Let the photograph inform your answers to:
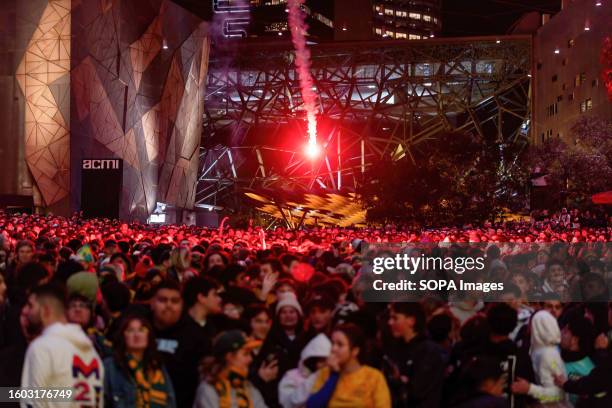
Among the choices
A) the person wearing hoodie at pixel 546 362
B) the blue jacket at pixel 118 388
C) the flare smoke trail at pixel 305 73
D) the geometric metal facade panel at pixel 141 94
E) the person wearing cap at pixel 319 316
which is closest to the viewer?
the blue jacket at pixel 118 388

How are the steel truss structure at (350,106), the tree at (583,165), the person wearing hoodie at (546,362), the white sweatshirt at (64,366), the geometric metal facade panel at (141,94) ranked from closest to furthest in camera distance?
the white sweatshirt at (64,366)
the person wearing hoodie at (546,362)
the tree at (583,165)
the geometric metal facade panel at (141,94)
the steel truss structure at (350,106)

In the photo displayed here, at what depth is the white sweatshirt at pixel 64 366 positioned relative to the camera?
5586mm

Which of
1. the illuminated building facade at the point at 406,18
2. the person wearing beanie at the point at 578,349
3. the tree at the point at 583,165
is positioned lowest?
the person wearing beanie at the point at 578,349

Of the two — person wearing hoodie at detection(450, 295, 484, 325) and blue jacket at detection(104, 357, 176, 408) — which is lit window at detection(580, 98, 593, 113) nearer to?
person wearing hoodie at detection(450, 295, 484, 325)

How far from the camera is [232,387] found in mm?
A: 6379

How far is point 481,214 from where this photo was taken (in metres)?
51.0

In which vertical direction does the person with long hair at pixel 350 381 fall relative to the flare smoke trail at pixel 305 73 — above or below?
below

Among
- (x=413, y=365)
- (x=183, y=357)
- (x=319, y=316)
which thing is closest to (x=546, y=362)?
(x=413, y=365)

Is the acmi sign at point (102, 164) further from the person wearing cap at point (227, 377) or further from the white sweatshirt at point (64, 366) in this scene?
the white sweatshirt at point (64, 366)

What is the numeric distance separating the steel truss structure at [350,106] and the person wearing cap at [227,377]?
71302mm

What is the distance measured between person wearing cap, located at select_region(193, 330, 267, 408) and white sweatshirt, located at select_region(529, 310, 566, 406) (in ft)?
7.71

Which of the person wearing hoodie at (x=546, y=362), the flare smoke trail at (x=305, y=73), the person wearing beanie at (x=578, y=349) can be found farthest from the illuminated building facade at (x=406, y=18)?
the person wearing hoodie at (x=546, y=362)

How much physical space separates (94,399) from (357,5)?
5100 inches

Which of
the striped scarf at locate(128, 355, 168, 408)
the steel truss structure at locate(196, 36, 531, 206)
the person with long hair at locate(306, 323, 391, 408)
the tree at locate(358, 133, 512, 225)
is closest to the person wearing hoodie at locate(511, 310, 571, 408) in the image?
the person with long hair at locate(306, 323, 391, 408)
